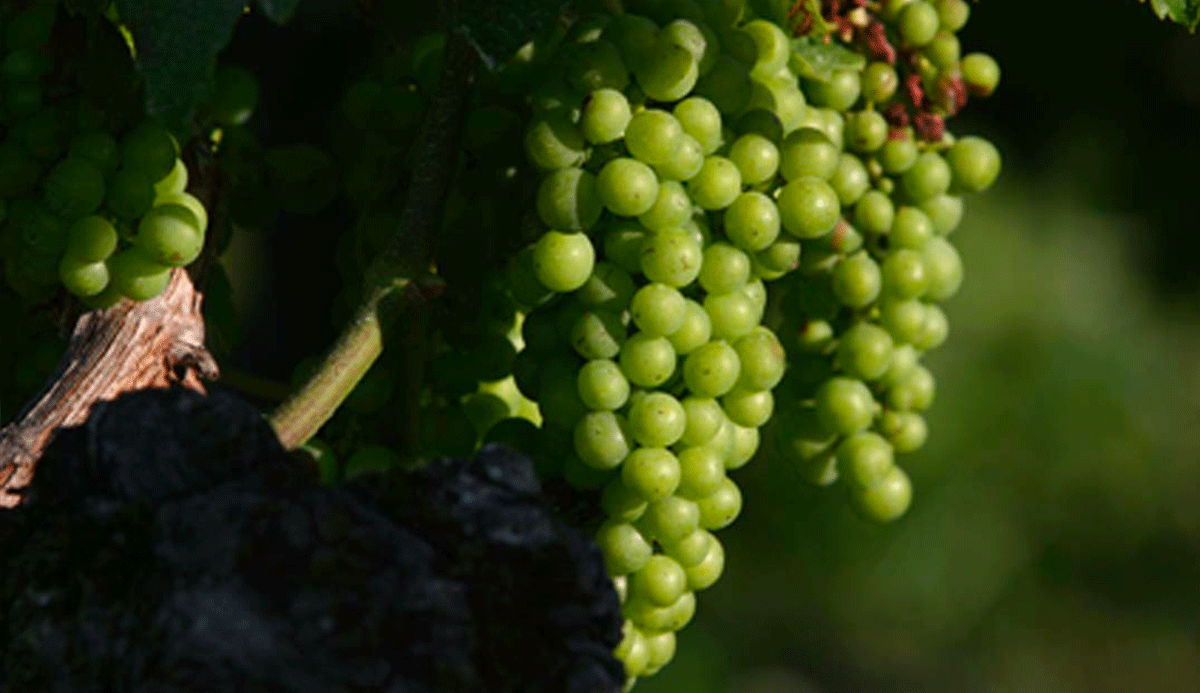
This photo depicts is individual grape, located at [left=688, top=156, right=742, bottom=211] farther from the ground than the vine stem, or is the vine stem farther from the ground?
individual grape, located at [left=688, top=156, right=742, bottom=211]


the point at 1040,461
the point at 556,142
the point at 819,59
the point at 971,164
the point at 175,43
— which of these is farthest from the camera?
the point at 1040,461

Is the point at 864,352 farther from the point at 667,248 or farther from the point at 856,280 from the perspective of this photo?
the point at 667,248

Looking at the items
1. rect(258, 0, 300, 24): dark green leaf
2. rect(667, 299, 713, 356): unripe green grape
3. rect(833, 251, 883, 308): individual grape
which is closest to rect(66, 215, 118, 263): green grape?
rect(258, 0, 300, 24): dark green leaf

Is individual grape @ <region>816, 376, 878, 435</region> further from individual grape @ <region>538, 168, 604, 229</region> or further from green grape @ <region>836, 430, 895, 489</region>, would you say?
individual grape @ <region>538, 168, 604, 229</region>

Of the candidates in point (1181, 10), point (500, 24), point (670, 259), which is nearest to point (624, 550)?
point (670, 259)

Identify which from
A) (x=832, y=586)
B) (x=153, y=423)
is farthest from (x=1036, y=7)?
(x=153, y=423)

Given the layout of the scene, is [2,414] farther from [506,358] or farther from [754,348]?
[754,348]

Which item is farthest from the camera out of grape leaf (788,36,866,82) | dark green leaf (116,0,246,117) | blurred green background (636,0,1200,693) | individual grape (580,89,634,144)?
blurred green background (636,0,1200,693)

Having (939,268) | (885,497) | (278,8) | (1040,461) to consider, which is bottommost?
(1040,461)
